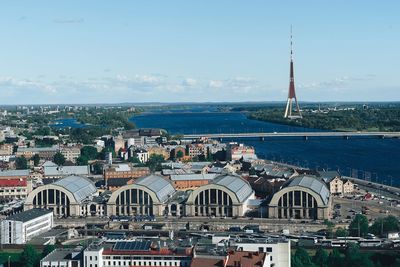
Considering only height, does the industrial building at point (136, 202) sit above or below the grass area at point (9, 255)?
above

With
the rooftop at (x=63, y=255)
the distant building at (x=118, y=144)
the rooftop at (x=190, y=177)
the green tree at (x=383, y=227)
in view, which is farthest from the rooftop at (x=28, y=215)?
the distant building at (x=118, y=144)

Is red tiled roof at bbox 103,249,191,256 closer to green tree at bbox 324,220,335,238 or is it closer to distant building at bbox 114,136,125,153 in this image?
green tree at bbox 324,220,335,238

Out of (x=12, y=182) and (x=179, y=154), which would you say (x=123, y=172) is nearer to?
(x=12, y=182)

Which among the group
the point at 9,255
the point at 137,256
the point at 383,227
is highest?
the point at 137,256

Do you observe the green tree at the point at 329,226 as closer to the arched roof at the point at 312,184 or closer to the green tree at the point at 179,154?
the arched roof at the point at 312,184

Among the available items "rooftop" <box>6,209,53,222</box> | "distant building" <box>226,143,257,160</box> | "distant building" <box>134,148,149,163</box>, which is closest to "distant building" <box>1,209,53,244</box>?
"rooftop" <box>6,209,53,222</box>

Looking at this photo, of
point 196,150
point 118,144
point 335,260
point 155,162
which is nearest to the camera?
point 335,260

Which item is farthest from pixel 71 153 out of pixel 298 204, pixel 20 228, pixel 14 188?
pixel 20 228
